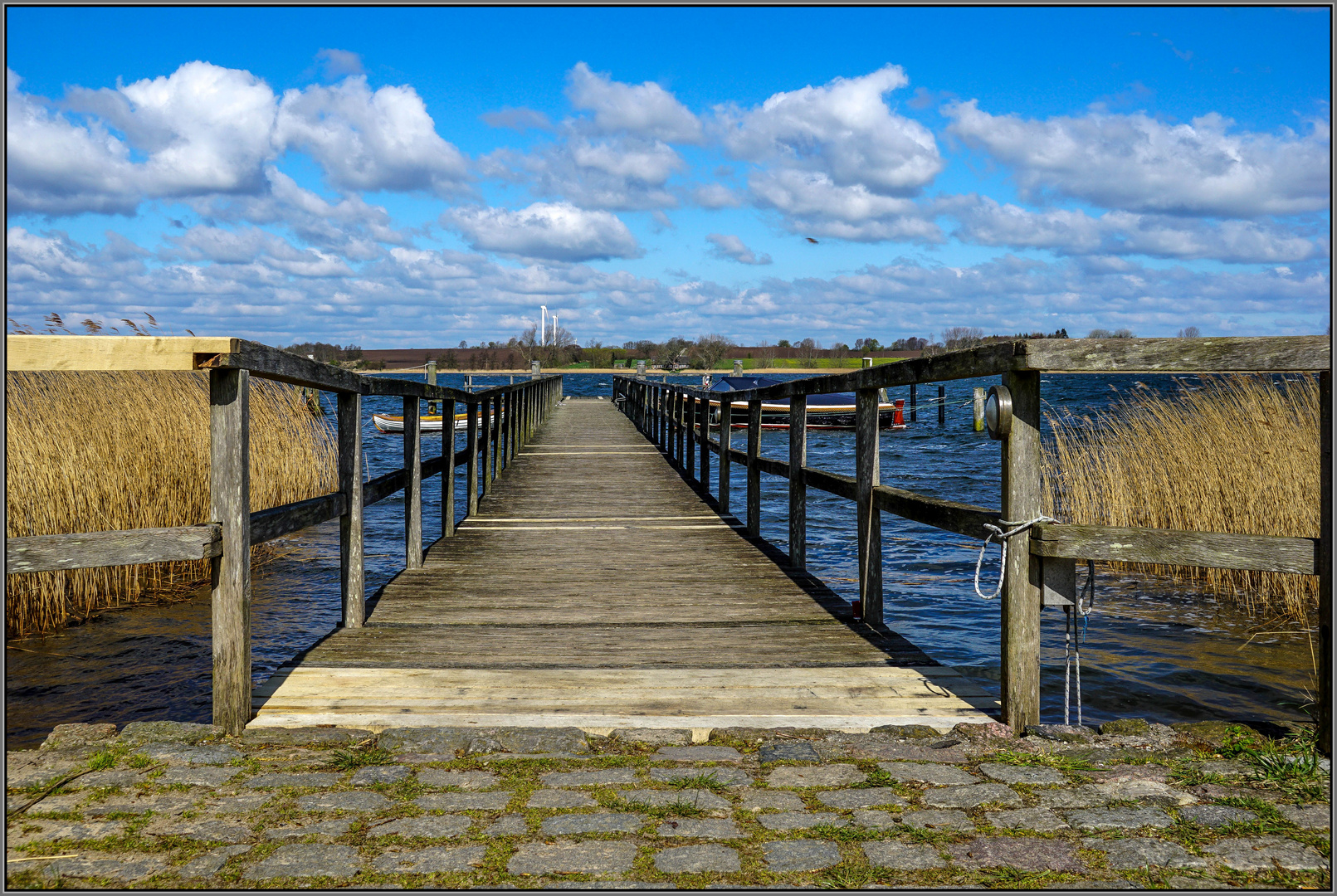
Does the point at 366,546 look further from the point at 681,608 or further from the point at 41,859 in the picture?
the point at 41,859

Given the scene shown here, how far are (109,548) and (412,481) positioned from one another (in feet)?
9.80

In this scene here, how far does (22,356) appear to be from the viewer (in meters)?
3.21

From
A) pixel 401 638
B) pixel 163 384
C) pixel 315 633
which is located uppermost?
pixel 163 384

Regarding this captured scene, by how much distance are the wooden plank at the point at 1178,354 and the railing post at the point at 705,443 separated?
23.7 feet

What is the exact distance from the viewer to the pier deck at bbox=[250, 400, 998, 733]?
3.66 metres

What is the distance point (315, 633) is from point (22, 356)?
14.5ft

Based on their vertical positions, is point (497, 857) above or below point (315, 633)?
above

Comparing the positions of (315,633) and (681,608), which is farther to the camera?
(315,633)

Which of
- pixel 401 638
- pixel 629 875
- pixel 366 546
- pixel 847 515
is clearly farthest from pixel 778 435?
pixel 629 875

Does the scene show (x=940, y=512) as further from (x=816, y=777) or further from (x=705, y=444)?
(x=705, y=444)

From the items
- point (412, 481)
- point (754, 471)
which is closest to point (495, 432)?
point (754, 471)

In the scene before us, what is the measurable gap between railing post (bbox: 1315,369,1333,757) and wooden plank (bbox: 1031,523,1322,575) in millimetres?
57

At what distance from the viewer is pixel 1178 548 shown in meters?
3.26

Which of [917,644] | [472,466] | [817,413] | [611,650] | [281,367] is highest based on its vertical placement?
[281,367]
